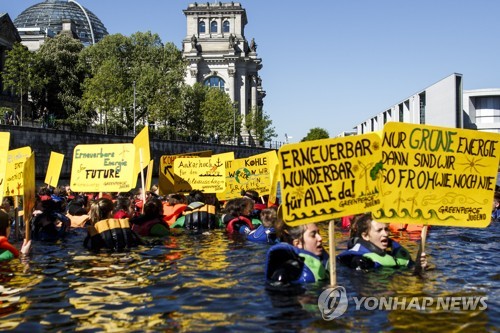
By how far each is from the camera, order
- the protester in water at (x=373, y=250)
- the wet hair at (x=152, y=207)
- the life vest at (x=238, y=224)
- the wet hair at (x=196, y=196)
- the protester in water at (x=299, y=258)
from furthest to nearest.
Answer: the wet hair at (x=196, y=196) < the life vest at (x=238, y=224) < the wet hair at (x=152, y=207) < the protester in water at (x=373, y=250) < the protester in water at (x=299, y=258)

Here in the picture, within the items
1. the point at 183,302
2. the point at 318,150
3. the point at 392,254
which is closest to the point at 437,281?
the point at 392,254

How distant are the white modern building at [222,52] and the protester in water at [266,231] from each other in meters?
105

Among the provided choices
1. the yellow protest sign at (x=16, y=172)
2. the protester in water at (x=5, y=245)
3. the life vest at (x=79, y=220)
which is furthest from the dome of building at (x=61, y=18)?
the protester in water at (x=5, y=245)

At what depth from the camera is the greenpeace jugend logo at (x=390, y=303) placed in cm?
722

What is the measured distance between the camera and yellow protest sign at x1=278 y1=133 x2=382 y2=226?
7.06 m

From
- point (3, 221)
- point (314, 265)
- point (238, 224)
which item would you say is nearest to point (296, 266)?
point (314, 265)

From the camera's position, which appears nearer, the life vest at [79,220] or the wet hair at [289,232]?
the wet hair at [289,232]

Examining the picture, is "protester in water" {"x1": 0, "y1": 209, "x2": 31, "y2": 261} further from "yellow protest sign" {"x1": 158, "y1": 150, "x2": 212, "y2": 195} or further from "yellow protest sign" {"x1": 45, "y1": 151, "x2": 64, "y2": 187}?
"yellow protest sign" {"x1": 45, "y1": 151, "x2": 64, "y2": 187}

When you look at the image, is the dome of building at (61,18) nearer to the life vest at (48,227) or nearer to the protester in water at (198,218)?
the protester in water at (198,218)

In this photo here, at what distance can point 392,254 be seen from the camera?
9164 mm

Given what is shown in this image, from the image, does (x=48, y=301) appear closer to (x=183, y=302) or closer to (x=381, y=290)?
(x=183, y=302)

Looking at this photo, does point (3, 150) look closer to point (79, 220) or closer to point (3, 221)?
point (3, 221)

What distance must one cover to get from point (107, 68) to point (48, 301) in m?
59.4

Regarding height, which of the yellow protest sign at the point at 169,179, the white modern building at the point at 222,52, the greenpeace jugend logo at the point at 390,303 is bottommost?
the greenpeace jugend logo at the point at 390,303
